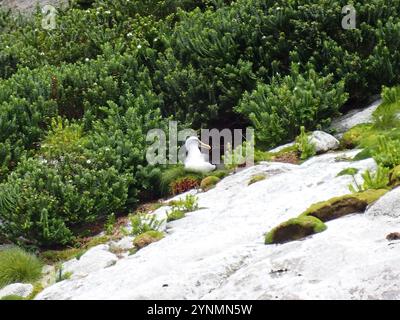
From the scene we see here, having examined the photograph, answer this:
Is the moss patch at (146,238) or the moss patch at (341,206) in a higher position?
the moss patch at (341,206)

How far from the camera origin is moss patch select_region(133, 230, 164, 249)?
940 centimetres

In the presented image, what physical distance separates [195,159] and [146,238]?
2.86 m

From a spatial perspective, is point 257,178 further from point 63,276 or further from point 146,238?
point 63,276

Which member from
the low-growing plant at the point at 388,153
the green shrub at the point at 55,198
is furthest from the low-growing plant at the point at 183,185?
the low-growing plant at the point at 388,153

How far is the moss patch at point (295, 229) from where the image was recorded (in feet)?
24.7

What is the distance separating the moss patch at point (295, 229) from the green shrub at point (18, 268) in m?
3.28

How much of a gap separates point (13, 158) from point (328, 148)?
5178mm

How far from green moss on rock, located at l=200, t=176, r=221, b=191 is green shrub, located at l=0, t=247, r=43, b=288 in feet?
8.70

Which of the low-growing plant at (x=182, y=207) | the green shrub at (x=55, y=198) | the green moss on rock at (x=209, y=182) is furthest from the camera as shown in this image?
the green moss on rock at (x=209, y=182)

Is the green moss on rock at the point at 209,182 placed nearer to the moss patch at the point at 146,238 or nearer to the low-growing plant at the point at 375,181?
the moss patch at the point at 146,238

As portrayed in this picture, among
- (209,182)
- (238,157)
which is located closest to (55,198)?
(209,182)

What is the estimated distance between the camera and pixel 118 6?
18516 millimetres

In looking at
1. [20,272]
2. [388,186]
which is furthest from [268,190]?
[20,272]

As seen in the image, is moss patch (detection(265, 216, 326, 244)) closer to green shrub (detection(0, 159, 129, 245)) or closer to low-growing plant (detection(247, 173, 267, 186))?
low-growing plant (detection(247, 173, 267, 186))
